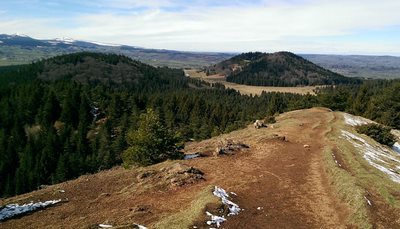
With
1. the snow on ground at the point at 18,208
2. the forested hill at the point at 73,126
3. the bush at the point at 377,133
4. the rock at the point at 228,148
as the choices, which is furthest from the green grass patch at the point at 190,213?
the forested hill at the point at 73,126

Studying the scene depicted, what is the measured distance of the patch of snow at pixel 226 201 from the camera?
80.7 feet

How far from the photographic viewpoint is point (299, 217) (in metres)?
24.9

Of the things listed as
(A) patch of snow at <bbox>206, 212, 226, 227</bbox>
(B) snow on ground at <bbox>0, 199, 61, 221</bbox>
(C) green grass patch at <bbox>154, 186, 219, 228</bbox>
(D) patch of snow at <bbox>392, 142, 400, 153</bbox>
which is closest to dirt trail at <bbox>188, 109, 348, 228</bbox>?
(A) patch of snow at <bbox>206, 212, 226, 227</bbox>

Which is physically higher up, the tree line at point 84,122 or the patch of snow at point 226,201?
the patch of snow at point 226,201

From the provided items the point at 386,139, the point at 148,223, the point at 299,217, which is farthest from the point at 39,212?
the point at 386,139

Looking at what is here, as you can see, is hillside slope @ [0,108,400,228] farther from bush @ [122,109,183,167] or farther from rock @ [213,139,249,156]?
bush @ [122,109,183,167]

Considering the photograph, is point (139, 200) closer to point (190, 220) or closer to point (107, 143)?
Result: point (190, 220)

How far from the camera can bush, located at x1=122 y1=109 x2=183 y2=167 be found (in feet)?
127

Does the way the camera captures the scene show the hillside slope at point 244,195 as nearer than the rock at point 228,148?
Yes

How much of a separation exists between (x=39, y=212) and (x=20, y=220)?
1565 millimetres

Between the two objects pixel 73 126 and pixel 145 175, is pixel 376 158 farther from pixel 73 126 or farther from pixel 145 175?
pixel 73 126

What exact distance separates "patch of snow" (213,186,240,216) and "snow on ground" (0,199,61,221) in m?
13.0

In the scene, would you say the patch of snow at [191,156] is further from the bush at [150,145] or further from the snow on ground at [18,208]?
the snow on ground at [18,208]

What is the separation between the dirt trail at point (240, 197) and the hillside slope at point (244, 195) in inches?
2.8
